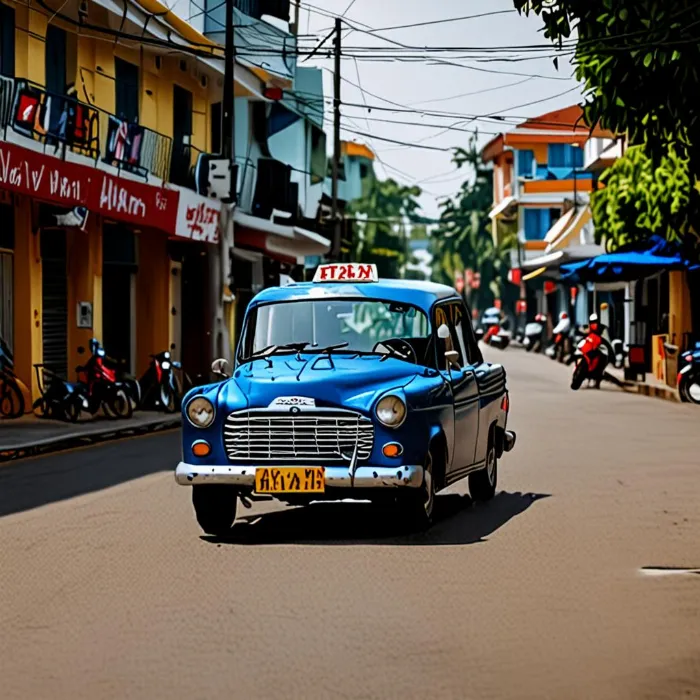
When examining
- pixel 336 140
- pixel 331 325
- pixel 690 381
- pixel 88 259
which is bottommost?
pixel 690 381

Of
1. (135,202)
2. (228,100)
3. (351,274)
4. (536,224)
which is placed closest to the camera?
(351,274)

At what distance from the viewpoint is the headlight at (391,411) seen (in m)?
11.6

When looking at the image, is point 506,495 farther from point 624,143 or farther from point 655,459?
point 624,143

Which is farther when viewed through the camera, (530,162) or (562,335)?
(530,162)

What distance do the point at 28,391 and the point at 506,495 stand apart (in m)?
13.9

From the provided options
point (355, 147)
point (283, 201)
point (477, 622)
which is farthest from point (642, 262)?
point (355, 147)

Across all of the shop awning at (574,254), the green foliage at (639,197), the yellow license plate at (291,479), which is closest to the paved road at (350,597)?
the yellow license plate at (291,479)

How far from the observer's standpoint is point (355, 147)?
97.8m

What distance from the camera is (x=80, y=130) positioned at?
2769 cm

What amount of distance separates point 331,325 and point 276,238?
31633mm

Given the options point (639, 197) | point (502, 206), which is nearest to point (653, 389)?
point (639, 197)

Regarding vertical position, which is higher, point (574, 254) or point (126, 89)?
point (126, 89)

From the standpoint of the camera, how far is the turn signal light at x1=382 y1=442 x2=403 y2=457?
1163 cm

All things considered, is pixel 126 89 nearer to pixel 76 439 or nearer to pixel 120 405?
pixel 120 405
